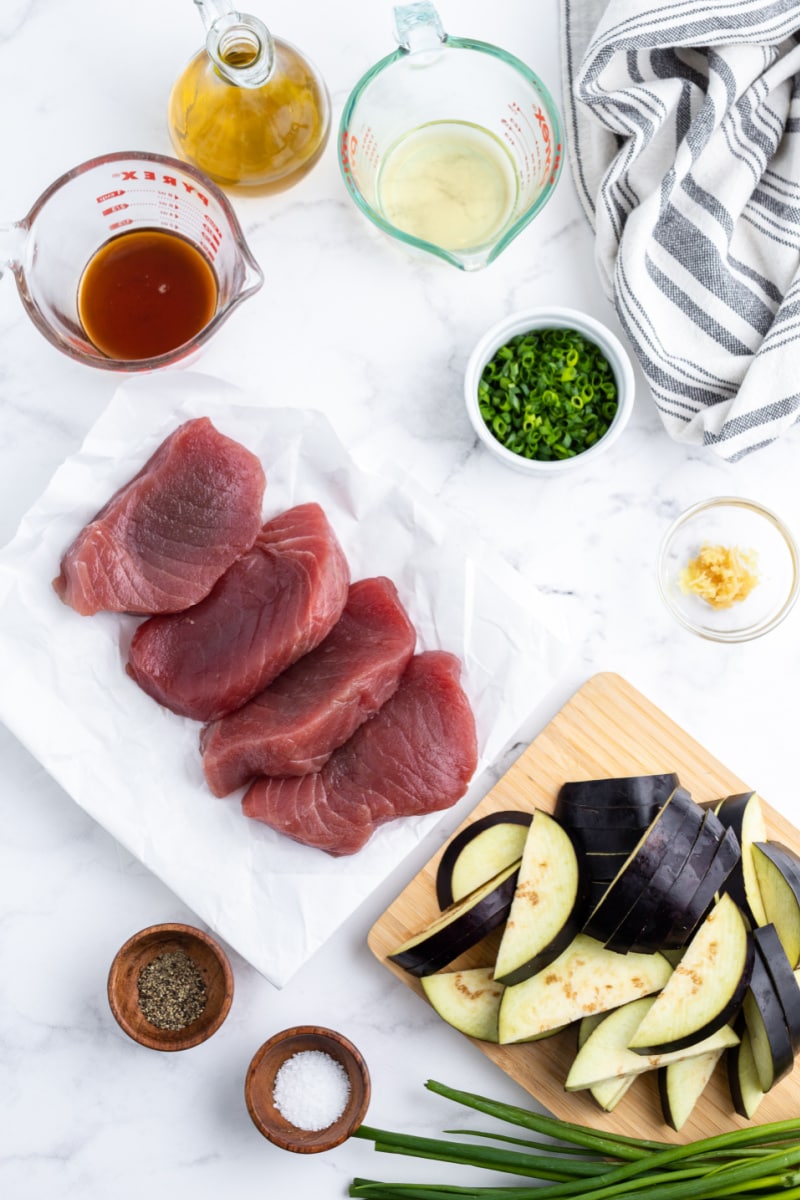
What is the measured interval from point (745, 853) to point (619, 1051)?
0.52 metres

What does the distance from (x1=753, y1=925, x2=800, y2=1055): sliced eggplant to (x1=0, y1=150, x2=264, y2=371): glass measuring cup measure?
1765mm

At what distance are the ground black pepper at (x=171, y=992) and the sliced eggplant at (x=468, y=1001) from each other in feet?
1.72

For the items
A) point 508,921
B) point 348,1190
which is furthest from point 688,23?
point 348,1190

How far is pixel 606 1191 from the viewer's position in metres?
2.15

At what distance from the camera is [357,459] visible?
7.97 feet

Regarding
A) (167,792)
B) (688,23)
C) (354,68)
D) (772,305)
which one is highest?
(688,23)

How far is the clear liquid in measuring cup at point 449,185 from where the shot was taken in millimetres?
2391

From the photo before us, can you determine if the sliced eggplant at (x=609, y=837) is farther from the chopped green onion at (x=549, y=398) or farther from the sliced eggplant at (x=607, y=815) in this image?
the chopped green onion at (x=549, y=398)

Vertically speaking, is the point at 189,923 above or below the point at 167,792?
below

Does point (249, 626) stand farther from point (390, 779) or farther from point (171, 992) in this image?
point (171, 992)

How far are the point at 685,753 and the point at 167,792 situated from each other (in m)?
1.22

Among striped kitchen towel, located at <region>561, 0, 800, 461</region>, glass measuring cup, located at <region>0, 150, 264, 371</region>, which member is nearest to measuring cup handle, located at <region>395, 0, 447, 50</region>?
striped kitchen towel, located at <region>561, 0, 800, 461</region>

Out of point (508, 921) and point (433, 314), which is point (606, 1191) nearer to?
point (508, 921)

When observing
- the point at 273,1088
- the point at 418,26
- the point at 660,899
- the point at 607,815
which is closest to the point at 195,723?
the point at 273,1088
